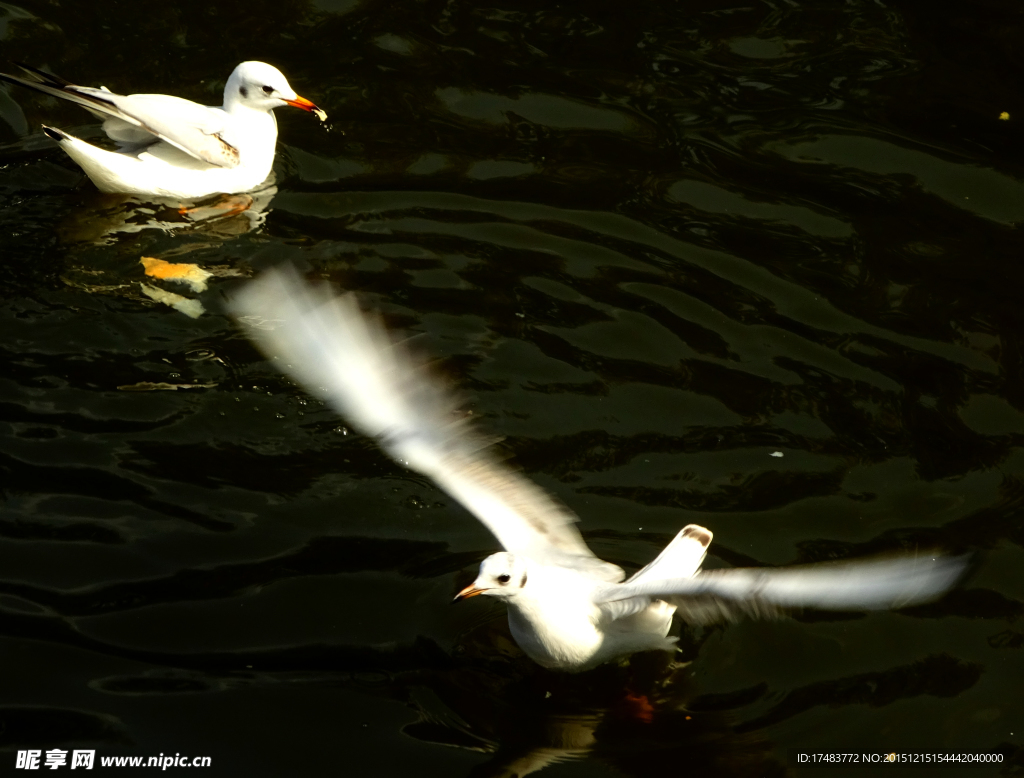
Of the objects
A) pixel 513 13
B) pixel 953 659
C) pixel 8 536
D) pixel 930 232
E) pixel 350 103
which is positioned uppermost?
pixel 513 13

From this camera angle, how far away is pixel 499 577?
418 cm

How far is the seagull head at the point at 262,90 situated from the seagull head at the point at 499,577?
13.5 feet

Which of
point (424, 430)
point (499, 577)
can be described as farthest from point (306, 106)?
point (499, 577)

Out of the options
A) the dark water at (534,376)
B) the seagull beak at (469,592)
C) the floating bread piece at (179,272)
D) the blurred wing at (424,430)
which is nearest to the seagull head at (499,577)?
the seagull beak at (469,592)

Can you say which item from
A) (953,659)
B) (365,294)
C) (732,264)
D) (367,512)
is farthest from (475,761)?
(732,264)

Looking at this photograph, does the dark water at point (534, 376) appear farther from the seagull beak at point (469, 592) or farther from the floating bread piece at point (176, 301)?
the seagull beak at point (469, 592)

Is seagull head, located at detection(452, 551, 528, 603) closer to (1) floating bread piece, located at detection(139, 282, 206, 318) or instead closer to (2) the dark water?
(2) the dark water

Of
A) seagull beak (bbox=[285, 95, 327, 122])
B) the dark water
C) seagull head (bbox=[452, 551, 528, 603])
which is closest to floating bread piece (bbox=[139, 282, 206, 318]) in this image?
the dark water

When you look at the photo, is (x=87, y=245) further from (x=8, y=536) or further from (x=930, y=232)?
(x=930, y=232)

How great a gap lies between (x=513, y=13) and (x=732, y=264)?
3.36 m

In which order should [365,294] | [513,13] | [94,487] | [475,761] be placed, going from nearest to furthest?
[475,761]
[94,487]
[365,294]
[513,13]

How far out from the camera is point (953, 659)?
4.59 meters

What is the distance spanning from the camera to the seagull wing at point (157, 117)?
6.70 m

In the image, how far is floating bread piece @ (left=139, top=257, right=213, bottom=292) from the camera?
6.43 metres
